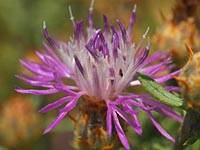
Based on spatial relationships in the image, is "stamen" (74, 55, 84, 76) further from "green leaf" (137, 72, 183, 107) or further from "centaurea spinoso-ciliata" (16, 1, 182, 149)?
"green leaf" (137, 72, 183, 107)

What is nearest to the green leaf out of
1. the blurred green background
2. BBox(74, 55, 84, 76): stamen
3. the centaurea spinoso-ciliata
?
the centaurea spinoso-ciliata

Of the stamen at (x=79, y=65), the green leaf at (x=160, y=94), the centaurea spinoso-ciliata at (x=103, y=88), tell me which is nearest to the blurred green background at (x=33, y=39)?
the centaurea spinoso-ciliata at (x=103, y=88)

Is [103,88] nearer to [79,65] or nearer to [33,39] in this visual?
[79,65]

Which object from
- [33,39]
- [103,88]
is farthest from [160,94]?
[33,39]

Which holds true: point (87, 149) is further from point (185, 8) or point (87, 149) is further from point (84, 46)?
point (185, 8)

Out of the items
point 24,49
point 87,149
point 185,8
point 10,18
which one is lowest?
point 87,149

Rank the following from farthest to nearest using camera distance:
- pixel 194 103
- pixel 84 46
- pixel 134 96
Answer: pixel 84 46 < pixel 134 96 < pixel 194 103

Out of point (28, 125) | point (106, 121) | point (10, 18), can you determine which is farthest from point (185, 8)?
point (10, 18)
